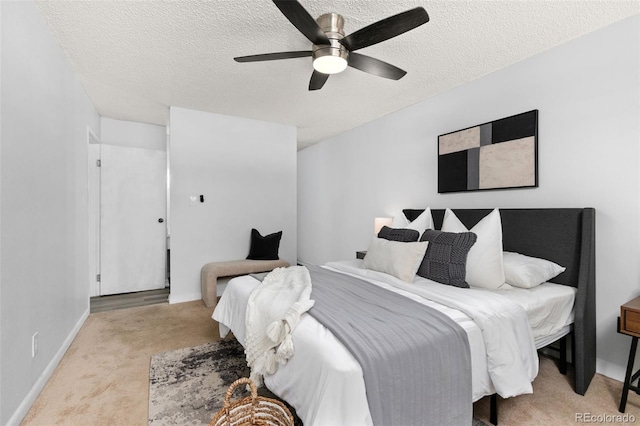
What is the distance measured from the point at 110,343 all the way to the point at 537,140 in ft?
13.3

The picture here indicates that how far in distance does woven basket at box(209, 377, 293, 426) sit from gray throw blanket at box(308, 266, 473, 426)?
443 millimetres

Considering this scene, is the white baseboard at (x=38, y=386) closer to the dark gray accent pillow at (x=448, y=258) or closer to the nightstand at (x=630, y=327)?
the dark gray accent pillow at (x=448, y=258)

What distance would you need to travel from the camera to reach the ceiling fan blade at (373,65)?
6.60 ft

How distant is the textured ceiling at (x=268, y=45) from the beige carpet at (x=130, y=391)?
97.6 inches

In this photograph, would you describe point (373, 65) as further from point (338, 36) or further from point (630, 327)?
point (630, 327)

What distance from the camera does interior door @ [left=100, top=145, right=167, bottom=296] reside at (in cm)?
418

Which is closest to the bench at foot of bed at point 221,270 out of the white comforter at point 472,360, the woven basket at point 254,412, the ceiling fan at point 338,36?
the white comforter at point 472,360

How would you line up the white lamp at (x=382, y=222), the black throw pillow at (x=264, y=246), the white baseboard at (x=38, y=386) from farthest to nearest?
the black throw pillow at (x=264, y=246)
the white lamp at (x=382, y=222)
the white baseboard at (x=38, y=386)

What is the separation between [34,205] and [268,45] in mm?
1960

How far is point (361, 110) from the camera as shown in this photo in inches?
151

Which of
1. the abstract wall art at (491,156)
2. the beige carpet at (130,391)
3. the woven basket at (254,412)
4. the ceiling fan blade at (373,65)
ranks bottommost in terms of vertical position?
the beige carpet at (130,391)

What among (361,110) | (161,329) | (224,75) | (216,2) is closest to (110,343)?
(161,329)

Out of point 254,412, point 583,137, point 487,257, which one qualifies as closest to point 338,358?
point 254,412

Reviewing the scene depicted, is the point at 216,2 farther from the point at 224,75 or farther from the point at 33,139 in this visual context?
the point at 33,139
